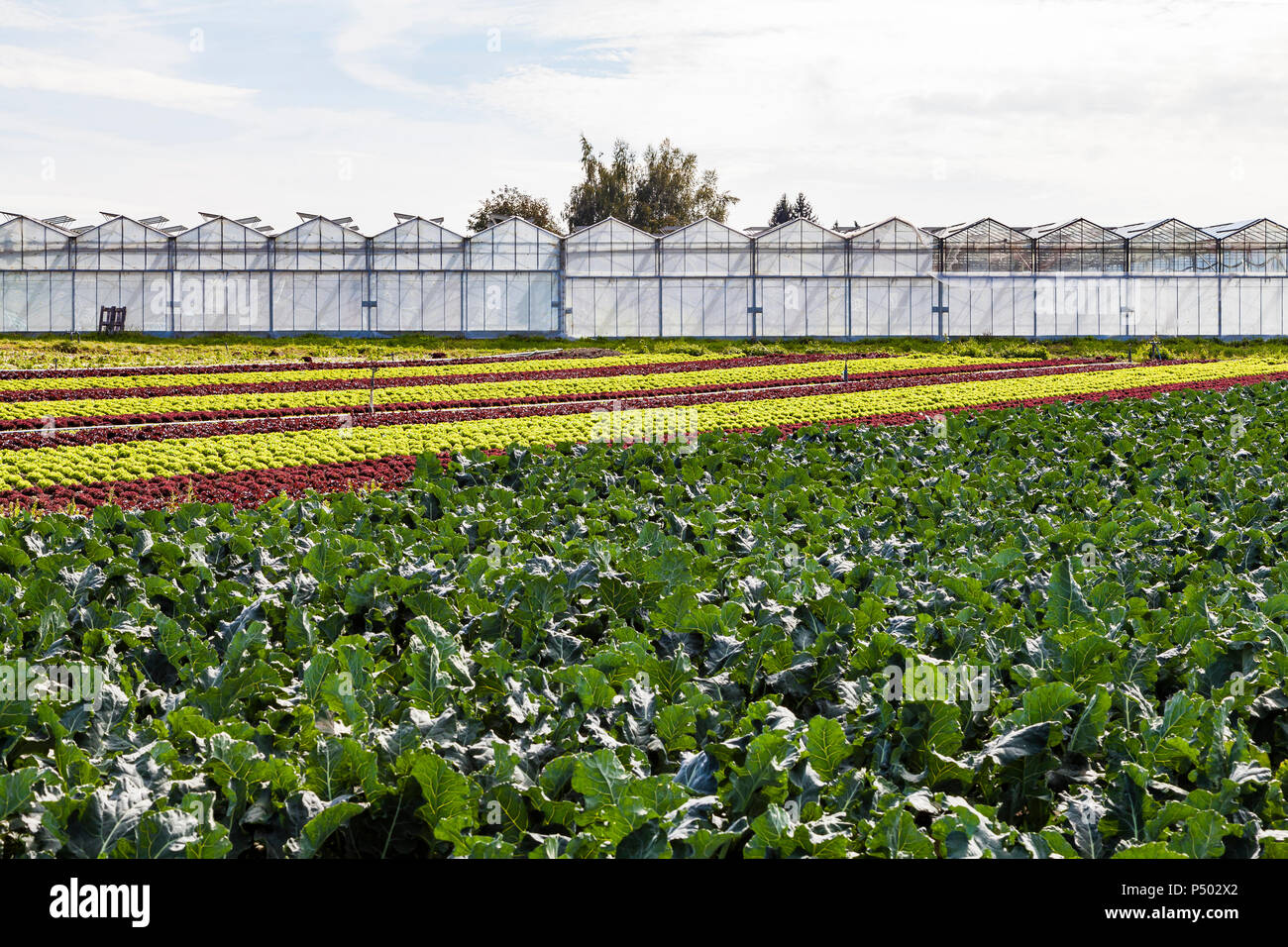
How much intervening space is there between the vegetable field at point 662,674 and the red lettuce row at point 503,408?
32.0 feet

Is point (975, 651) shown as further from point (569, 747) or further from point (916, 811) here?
point (569, 747)

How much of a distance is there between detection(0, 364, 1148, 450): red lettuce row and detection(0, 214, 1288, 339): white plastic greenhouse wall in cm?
1196

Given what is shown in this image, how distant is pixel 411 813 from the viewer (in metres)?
3.45

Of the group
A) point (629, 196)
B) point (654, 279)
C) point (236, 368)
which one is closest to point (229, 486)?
point (236, 368)

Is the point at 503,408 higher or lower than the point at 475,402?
lower

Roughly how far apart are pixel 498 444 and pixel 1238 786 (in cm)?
1580

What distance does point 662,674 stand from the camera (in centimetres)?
449

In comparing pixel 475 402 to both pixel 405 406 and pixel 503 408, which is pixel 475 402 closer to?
pixel 503 408

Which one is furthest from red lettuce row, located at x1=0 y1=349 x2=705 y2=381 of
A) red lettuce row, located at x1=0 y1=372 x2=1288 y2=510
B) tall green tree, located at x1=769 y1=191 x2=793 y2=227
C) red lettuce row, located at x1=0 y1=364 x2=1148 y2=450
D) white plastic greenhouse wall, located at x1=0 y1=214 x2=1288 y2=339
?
tall green tree, located at x1=769 y1=191 x2=793 y2=227

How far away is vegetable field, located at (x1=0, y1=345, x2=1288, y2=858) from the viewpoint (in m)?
3.37

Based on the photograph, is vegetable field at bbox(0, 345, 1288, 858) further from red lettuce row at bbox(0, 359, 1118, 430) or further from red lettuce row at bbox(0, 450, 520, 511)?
red lettuce row at bbox(0, 359, 1118, 430)

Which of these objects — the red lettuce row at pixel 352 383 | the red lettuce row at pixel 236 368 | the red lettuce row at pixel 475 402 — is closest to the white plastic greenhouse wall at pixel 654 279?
the red lettuce row at pixel 236 368

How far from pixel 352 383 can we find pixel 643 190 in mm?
49639
